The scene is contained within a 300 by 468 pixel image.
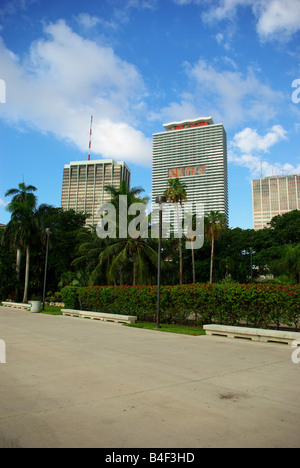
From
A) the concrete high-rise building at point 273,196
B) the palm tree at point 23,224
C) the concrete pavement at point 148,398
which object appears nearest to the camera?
the concrete pavement at point 148,398

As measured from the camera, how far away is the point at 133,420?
3844 millimetres

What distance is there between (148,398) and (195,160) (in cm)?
14872

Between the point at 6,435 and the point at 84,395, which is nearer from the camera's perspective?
the point at 6,435

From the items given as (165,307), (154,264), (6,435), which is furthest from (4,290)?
(6,435)

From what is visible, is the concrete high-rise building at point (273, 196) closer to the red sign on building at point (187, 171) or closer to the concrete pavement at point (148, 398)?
the red sign on building at point (187, 171)

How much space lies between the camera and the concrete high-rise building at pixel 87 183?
5551 inches

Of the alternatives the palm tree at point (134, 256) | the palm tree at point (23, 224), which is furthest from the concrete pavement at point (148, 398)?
the palm tree at point (23, 224)

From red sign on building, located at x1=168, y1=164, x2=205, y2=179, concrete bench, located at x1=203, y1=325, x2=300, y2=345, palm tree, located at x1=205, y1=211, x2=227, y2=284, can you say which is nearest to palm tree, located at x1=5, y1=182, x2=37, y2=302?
palm tree, located at x1=205, y1=211, x2=227, y2=284

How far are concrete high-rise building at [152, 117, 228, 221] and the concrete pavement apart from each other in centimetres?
12477

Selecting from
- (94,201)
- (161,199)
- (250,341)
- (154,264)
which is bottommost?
(250,341)

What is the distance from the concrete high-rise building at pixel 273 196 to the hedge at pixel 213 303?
155 m

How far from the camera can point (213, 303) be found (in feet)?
45.4

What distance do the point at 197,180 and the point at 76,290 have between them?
122 meters

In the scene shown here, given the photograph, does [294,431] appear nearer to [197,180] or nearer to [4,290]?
[4,290]
